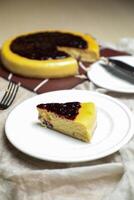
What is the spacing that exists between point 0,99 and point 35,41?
0.29m

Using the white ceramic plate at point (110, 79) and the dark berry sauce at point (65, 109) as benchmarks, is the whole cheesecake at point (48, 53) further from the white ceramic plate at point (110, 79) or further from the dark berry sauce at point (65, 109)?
the dark berry sauce at point (65, 109)

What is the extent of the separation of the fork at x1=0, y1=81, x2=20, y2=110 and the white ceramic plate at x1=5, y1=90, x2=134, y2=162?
55 mm

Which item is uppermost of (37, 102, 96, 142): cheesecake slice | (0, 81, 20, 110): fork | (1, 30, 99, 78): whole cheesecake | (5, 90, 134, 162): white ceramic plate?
(37, 102, 96, 142): cheesecake slice

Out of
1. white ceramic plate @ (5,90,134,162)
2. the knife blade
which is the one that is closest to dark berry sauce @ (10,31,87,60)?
the knife blade

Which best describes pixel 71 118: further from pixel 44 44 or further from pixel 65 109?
pixel 44 44

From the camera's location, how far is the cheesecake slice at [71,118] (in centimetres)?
74

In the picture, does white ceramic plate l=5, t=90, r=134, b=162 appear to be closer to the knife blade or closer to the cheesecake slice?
the cheesecake slice

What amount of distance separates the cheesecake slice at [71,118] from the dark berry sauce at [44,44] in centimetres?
30

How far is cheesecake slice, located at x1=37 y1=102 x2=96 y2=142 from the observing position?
0.74 metres

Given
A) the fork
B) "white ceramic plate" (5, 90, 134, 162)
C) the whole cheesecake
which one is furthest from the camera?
the whole cheesecake

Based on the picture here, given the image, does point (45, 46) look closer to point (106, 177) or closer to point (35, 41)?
point (35, 41)

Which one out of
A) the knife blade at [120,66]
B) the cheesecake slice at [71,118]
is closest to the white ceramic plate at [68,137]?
the cheesecake slice at [71,118]

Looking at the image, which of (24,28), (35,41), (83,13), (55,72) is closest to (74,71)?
(55,72)

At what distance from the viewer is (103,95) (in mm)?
884
